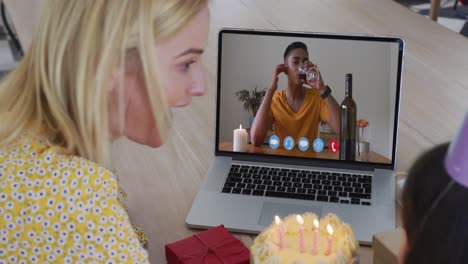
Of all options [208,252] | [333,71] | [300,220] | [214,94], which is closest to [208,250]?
[208,252]

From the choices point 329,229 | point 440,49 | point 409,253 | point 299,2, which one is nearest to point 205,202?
point 329,229

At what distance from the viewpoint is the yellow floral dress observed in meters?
0.71

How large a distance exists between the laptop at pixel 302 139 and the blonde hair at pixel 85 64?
0.32 meters

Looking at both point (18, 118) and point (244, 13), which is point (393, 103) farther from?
point (244, 13)

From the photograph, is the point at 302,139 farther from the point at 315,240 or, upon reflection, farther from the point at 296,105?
the point at 315,240

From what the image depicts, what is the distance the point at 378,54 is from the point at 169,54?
463 mm

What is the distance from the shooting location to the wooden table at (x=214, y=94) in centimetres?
108

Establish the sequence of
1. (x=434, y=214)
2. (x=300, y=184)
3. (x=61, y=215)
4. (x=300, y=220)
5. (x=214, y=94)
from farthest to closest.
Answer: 1. (x=214, y=94)
2. (x=300, y=184)
3. (x=300, y=220)
4. (x=61, y=215)
5. (x=434, y=214)

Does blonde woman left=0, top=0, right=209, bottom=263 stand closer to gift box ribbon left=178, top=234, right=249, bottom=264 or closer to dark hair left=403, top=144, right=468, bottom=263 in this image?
gift box ribbon left=178, top=234, right=249, bottom=264

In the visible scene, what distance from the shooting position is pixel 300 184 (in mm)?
1090

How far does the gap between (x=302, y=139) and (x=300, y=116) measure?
0.14ft

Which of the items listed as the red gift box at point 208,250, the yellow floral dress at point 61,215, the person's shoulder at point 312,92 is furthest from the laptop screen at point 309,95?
the yellow floral dress at point 61,215

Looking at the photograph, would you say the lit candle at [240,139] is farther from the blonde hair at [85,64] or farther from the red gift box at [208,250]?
the blonde hair at [85,64]

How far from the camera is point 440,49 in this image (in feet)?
4.93
